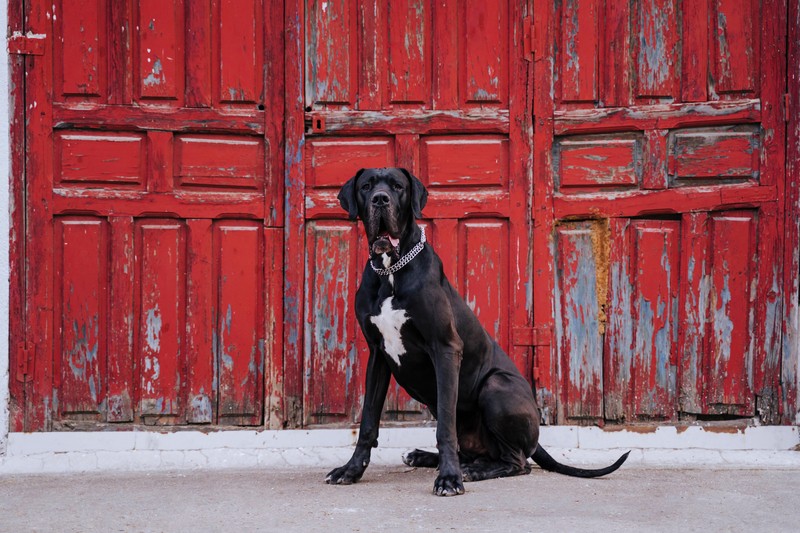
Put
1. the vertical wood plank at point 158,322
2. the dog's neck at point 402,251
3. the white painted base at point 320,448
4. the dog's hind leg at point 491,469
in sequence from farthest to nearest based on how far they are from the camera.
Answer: the vertical wood plank at point 158,322
the white painted base at point 320,448
the dog's hind leg at point 491,469
the dog's neck at point 402,251

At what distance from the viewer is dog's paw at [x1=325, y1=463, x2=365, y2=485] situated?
4.52 m

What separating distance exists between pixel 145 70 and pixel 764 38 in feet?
12.0

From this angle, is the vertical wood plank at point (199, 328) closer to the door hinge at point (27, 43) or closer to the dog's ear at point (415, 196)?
the door hinge at point (27, 43)

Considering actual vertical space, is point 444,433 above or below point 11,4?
below

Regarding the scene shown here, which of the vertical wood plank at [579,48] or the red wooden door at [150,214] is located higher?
the vertical wood plank at [579,48]

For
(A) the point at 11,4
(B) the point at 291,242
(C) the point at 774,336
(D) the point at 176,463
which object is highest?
(A) the point at 11,4

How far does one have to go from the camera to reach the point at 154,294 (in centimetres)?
544

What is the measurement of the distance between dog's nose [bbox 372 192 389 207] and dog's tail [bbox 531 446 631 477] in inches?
62.6

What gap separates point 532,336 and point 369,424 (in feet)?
4.52

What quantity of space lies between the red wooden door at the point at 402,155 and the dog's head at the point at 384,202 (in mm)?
997

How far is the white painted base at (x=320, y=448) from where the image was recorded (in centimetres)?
521

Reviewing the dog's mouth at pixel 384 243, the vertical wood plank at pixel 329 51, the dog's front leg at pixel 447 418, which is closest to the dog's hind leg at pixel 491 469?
the dog's front leg at pixel 447 418

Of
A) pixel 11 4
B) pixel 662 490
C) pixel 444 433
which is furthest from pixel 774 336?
pixel 11 4

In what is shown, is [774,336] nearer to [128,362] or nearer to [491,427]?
[491,427]
